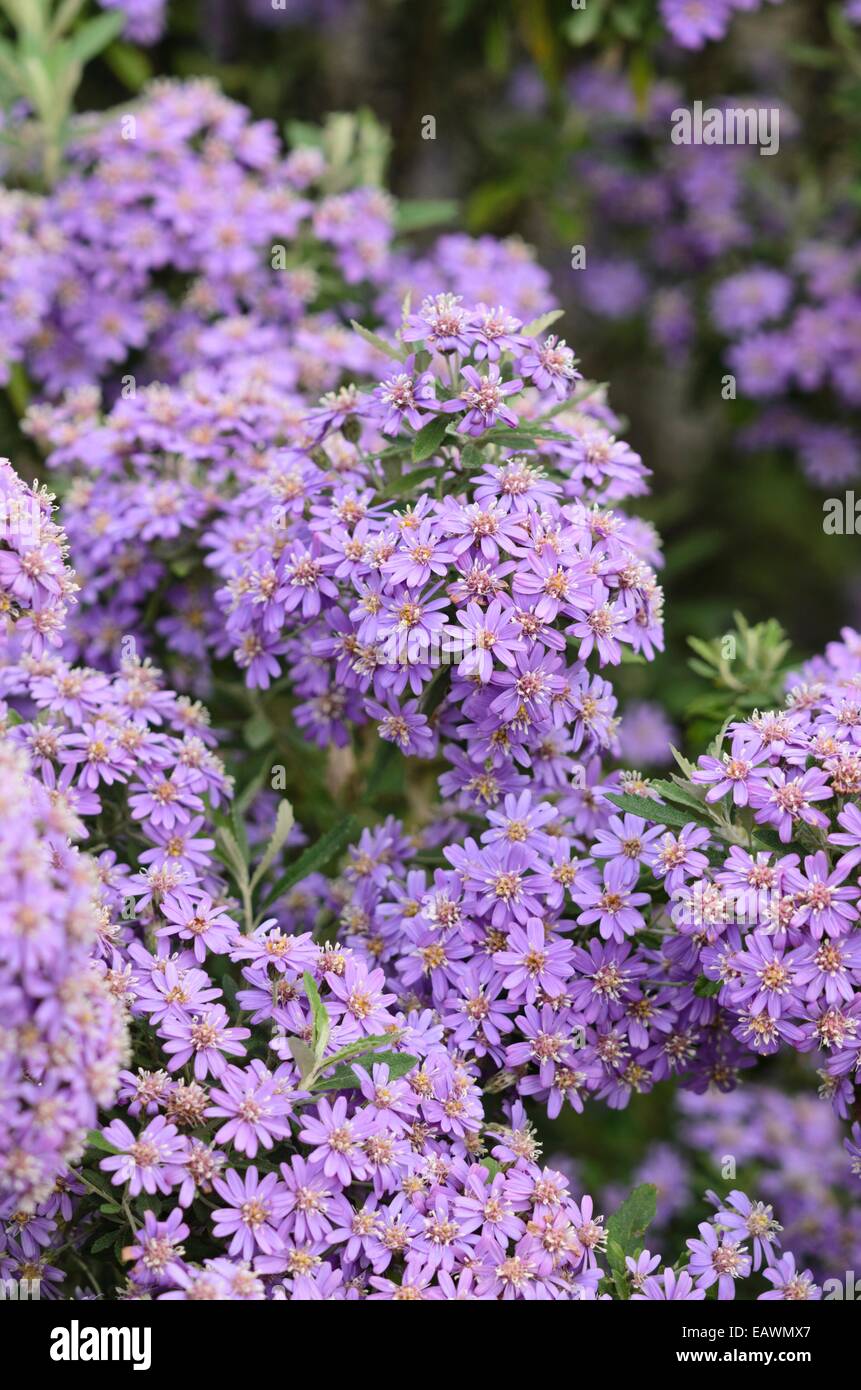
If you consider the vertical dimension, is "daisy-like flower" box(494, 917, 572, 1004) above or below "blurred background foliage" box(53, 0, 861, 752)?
below

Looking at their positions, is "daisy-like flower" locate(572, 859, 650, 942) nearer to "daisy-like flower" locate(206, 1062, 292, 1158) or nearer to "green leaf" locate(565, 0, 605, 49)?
"daisy-like flower" locate(206, 1062, 292, 1158)

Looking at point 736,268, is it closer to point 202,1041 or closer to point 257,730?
point 257,730

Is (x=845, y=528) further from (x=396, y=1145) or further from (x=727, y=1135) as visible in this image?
(x=396, y=1145)

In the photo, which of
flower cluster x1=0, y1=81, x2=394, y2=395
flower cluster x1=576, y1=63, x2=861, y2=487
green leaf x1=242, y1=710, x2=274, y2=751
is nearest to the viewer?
green leaf x1=242, y1=710, x2=274, y2=751

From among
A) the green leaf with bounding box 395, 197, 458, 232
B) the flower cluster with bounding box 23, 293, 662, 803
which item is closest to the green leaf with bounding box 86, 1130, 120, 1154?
the flower cluster with bounding box 23, 293, 662, 803

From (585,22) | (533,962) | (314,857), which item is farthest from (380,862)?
(585,22)
